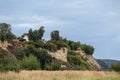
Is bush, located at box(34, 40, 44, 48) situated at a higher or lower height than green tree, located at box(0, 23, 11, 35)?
lower

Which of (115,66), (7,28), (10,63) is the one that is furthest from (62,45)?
(10,63)

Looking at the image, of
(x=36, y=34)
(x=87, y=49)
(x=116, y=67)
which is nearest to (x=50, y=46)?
(x=36, y=34)

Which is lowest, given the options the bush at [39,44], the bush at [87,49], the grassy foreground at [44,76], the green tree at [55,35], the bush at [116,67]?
the bush at [116,67]

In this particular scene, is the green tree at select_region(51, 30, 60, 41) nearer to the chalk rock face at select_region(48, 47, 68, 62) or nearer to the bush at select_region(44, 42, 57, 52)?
the chalk rock face at select_region(48, 47, 68, 62)

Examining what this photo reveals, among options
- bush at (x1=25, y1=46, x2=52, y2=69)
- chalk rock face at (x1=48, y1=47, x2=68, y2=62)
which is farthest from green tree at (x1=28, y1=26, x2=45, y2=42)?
bush at (x1=25, y1=46, x2=52, y2=69)

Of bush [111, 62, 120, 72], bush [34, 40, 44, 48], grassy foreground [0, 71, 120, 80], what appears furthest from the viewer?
bush [34, 40, 44, 48]

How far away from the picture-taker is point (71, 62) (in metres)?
104

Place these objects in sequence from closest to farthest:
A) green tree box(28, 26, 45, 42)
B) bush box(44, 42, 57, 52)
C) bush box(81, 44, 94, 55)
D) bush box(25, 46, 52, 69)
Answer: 1. bush box(25, 46, 52, 69)
2. bush box(44, 42, 57, 52)
3. green tree box(28, 26, 45, 42)
4. bush box(81, 44, 94, 55)

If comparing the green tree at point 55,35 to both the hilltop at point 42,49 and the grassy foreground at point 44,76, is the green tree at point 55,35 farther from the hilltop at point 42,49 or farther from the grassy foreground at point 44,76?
the grassy foreground at point 44,76

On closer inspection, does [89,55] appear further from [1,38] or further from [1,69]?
[1,69]

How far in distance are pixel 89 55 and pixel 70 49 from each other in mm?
10271

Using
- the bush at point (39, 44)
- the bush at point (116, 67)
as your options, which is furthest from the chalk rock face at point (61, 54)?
the bush at point (116, 67)

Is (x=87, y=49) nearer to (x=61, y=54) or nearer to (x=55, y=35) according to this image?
(x=55, y=35)

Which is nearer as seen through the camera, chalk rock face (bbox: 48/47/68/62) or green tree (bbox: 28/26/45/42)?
chalk rock face (bbox: 48/47/68/62)
